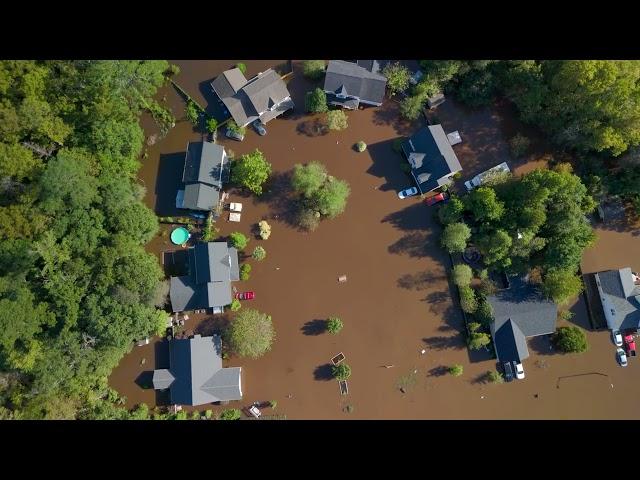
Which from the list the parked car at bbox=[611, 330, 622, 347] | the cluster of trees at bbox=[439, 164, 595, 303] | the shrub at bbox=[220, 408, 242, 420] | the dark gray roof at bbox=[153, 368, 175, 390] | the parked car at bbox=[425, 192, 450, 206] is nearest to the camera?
the dark gray roof at bbox=[153, 368, 175, 390]

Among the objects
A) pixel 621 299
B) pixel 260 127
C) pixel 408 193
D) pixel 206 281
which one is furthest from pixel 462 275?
pixel 260 127

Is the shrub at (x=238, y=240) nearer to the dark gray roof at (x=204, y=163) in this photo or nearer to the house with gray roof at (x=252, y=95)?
the dark gray roof at (x=204, y=163)

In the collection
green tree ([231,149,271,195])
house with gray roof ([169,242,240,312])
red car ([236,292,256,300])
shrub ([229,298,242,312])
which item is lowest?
shrub ([229,298,242,312])

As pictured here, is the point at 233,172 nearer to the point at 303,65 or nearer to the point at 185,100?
the point at 185,100

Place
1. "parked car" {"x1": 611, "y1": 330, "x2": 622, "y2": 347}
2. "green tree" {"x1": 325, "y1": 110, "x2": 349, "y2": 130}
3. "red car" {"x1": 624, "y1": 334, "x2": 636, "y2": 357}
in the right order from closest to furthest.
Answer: "parked car" {"x1": 611, "y1": 330, "x2": 622, "y2": 347}, "red car" {"x1": 624, "y1": 334, "x2": 636, "y2": 357}, "green tree" {"x1": 325, "y1": 110, "x2": 349, "y2": 130}

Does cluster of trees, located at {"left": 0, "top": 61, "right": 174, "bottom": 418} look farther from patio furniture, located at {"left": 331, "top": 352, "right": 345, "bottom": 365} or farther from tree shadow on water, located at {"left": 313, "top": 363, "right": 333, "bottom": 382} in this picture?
patio furniture, located at {"left": 331, "top": 352, "right": 345, "bottom": 365}

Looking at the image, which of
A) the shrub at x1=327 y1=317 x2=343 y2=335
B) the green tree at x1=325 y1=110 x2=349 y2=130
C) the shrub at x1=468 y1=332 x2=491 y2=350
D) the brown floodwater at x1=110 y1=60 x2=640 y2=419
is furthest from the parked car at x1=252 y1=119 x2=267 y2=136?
the shrub at x1=468 y1=332 x2=491 y2=350
